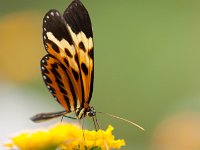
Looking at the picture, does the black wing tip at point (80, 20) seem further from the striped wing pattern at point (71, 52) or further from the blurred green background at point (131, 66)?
the blurred green background at point (131, 66)

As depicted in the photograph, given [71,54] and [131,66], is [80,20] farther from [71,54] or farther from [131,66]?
[131,66]

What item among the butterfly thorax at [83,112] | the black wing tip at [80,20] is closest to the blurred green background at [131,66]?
the butterfly thorax at [83,112]

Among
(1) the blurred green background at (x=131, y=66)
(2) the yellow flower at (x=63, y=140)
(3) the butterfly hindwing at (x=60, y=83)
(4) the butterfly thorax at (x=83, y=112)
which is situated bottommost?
(2) the yellow flower at (x=63, y=140)

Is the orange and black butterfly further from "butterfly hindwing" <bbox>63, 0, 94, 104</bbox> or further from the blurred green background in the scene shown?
the blurred green background

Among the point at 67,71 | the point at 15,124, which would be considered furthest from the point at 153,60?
the point at 67,71

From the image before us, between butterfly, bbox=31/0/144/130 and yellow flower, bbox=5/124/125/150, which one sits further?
butterfly, bbox=31/0/144/130

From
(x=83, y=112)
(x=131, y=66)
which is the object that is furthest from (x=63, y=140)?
(x=131, y=66)

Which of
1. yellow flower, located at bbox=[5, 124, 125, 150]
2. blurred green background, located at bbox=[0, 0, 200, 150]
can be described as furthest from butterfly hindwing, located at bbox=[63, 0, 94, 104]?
blurred green background, located at bbox=[0, 0, 200, 150]
